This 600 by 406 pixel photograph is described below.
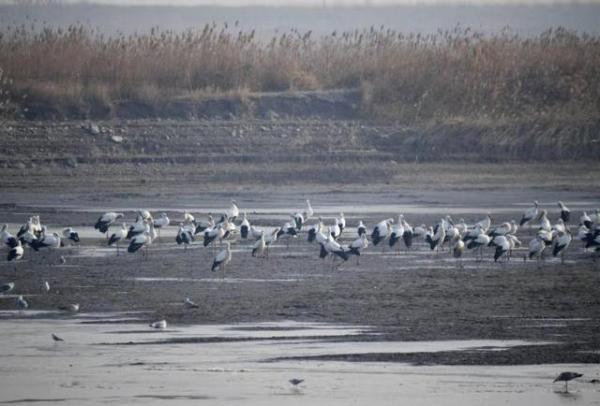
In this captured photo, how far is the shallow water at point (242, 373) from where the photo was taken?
37.5ft

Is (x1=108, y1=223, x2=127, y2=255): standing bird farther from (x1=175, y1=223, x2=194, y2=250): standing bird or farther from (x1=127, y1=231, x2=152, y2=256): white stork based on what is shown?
(x1=175, y1=223, x2=194, y2=250): standing bird

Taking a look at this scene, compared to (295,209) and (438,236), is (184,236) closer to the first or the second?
(438,236)

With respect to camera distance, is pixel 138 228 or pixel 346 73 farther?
pixel 346 73

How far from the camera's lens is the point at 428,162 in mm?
30969

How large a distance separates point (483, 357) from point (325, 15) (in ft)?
334

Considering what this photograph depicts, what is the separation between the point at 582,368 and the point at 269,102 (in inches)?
874

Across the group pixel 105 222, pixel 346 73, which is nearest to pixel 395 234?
pixel 105 222

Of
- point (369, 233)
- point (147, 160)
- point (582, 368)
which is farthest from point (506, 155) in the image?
point (582, 368)

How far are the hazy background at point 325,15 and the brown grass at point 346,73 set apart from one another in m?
65.5

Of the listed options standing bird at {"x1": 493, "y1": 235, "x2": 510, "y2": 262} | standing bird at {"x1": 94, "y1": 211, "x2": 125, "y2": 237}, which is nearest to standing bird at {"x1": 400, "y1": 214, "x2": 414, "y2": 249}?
standing bird at {"x1": 493, "y1": 235, "x2": 510, "y2": 262}

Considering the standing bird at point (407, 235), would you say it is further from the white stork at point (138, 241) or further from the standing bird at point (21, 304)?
the standing bird at point (21, 304)

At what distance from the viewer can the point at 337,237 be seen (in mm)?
21188

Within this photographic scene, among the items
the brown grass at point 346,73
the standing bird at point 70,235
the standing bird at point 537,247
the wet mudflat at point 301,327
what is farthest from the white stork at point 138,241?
the brown grass at point 346,73

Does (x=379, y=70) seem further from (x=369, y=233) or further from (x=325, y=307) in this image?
(x=325, y=307)
